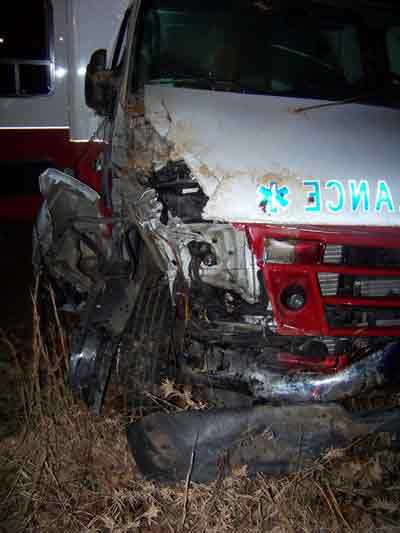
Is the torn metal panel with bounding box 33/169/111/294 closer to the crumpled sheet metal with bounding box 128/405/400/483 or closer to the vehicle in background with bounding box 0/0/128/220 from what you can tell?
the crumpled sheet metal with bounding box 128/405/400/483

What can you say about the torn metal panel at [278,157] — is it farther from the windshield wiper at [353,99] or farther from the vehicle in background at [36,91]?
the vehicle in background at [36,91]

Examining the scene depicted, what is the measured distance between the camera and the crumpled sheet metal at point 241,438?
7.80 feet

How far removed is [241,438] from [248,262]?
0.79m

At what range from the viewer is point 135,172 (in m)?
2.61

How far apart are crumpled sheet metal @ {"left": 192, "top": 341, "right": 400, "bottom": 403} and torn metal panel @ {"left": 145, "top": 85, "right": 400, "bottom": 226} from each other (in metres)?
0.65

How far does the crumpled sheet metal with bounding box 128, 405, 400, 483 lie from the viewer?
2379 millimetres

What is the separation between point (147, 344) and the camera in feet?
9.23

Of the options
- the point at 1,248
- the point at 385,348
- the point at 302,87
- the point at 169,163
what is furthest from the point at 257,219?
the point at 1,248

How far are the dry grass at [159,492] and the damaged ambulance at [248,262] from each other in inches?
5.0

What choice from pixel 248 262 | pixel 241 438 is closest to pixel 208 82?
pixel 248 262

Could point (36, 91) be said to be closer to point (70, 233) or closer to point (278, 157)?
point (70, 233)

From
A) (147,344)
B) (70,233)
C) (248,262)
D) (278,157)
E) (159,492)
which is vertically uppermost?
(278,157)

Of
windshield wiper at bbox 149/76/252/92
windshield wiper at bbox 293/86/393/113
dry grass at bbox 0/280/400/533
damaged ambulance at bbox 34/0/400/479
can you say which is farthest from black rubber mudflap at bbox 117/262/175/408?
windshield wiper at bbox 293/86/393/113

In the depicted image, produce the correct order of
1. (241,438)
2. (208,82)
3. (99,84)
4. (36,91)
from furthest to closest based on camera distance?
(36,91) < (99,84) < (208,82) < (241,438)
